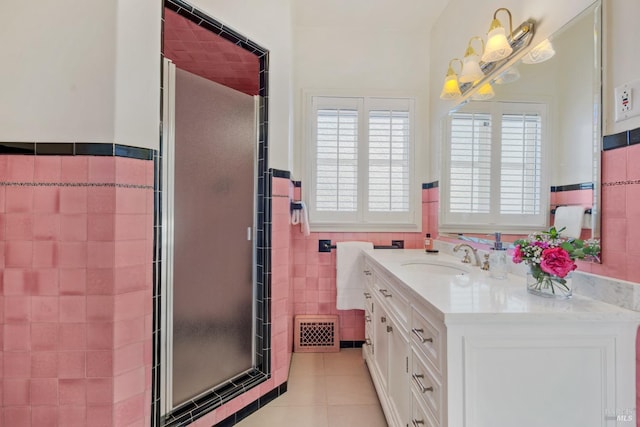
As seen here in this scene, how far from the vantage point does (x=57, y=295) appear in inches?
48.9

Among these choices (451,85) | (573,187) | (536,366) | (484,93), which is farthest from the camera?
(451,85)

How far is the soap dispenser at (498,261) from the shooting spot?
1503 millimetres

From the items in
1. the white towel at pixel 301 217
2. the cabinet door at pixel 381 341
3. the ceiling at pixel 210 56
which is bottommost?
the cabinet door at pixel 381 341

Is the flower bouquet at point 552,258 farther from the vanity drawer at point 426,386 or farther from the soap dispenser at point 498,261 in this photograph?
the vanity drawer at point 426,386

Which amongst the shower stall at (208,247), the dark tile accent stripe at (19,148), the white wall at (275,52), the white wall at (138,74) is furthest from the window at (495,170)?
the dark tile accent stripe at (19,148)

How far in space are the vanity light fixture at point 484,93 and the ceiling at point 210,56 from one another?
1464mm

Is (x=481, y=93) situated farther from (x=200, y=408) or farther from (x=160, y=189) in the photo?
(x=200, y=408)

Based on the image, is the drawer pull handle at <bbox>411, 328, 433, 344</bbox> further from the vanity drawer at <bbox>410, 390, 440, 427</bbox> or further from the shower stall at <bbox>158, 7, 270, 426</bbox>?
the shower stall at <bbox>158, 7, 270, 426</bbox>

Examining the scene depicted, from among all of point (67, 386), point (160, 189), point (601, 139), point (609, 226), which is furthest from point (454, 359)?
point (67, 386)

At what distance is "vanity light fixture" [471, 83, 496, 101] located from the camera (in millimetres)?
1767

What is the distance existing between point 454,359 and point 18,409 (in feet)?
5.68

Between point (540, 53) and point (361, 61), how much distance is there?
5.12 feet

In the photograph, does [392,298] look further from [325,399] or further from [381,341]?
[325,399]

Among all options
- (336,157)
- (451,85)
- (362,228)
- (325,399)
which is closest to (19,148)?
(336,157)
